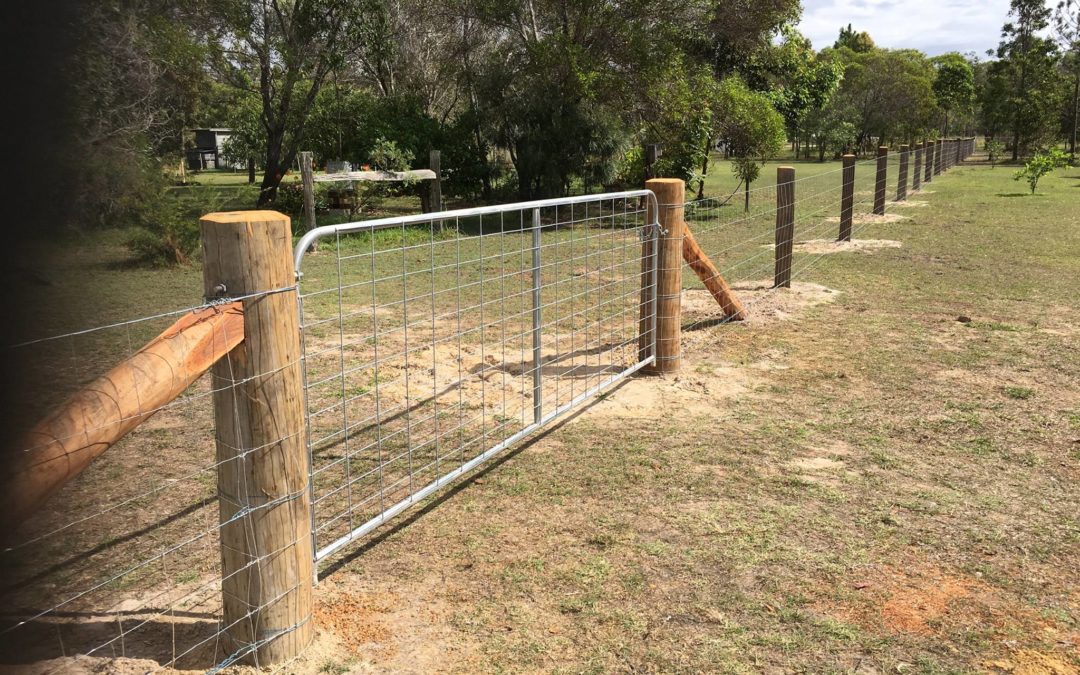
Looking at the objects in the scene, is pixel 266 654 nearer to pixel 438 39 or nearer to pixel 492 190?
pixel 492 190

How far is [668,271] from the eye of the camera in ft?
19.2

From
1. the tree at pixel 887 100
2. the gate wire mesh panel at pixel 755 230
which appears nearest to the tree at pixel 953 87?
the tree at pixel 887 100

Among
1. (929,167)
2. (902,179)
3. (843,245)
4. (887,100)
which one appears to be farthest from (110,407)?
(887,100)

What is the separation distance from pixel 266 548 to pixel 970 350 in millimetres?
5767

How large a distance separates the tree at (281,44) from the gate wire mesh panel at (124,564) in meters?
14.3

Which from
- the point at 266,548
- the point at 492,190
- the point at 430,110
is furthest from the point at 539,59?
the point at 266,548

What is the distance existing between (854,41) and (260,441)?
87.0 metres

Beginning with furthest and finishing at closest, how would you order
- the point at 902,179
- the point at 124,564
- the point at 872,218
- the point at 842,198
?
the point at 902,179 → the point at 872,218 → the point at 842,198 → the point at 124,564

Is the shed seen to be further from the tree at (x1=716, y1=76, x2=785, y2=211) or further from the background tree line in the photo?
the tree at (x1=716, y1=76, x2=785, y2=211)

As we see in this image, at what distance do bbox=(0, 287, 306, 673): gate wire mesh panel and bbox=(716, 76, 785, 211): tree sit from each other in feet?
45.5

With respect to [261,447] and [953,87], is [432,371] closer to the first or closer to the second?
[261,447]

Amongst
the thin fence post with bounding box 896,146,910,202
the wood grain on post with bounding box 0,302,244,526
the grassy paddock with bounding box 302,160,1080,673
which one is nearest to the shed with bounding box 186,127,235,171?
the thin fence post with bounding box 896,146,910,202

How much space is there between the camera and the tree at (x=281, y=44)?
17.3 meters

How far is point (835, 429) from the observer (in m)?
4.91
